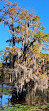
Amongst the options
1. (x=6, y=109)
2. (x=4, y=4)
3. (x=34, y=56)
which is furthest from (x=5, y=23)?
(x=6, y=109)

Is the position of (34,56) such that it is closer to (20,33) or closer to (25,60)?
(25,60)

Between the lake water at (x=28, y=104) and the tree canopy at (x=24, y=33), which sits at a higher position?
the tree canopy at (x=24, y=33)

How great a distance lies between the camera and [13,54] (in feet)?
60.6

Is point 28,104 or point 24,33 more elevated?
point 24,33

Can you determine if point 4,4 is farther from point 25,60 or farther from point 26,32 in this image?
point 25,60

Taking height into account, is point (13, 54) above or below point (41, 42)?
below

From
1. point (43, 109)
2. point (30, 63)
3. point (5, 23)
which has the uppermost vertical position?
point (5, 23)

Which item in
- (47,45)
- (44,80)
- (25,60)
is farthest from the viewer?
(47,45)

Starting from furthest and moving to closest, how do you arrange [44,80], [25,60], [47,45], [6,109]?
[47,45], [25,60], [44,80], [6,109]

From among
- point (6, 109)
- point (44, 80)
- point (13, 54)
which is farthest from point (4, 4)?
point (6, 109)

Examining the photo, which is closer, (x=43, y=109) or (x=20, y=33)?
(x=43, y=109)

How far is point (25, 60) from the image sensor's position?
18250mm

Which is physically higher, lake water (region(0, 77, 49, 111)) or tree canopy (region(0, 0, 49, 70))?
tree canopy (region(0, 0, 49, 70))

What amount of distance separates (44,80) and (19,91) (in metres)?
3.07
